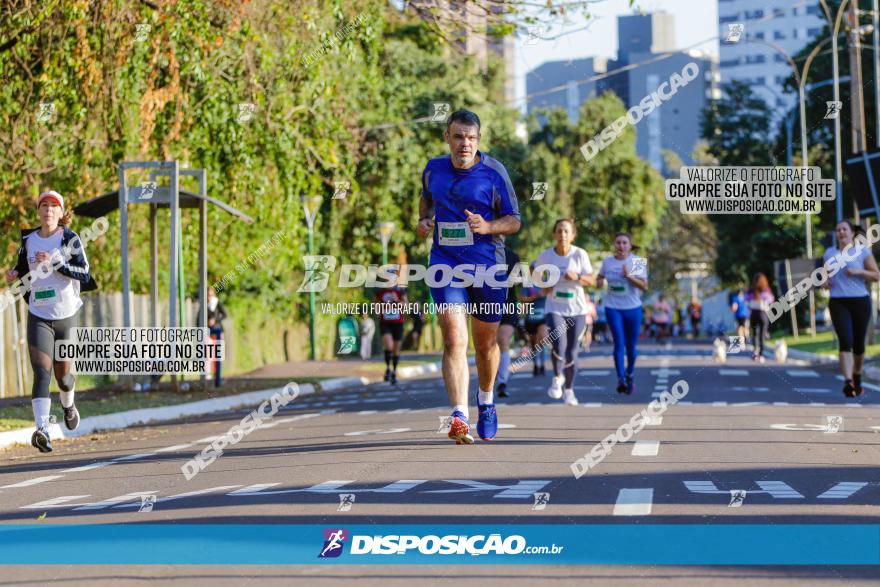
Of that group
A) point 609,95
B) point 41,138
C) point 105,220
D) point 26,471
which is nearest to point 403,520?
point 26,471

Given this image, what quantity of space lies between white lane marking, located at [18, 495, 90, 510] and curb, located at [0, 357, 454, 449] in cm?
543

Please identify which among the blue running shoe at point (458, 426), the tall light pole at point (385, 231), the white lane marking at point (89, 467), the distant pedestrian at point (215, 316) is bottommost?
the white lane marking at point (89, 467)

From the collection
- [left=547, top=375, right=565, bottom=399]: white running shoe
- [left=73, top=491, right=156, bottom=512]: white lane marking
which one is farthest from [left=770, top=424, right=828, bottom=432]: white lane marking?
[left=73, top=491, right=156, bottom=512]: white lane marking

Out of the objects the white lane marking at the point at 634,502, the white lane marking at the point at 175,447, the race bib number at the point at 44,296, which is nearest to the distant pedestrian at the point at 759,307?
the white lane marking at the point at 175,447

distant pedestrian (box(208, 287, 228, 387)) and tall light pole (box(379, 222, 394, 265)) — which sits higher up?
tall light pole (box(379, 222, 394, 265))

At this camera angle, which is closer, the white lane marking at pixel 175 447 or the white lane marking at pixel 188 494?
the white lane marking at pixel 188 494

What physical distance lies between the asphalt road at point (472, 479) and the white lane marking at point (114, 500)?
0.6 inches

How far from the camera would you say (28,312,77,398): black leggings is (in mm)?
12727

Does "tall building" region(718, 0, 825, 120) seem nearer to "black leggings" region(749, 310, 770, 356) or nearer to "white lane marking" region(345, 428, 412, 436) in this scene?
"black leggings" region(749, 310, 770, 356)

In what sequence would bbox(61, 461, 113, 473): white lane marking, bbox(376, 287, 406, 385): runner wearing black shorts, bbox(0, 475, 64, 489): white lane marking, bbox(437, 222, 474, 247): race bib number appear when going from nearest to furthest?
bbox(0, 475, 64, 489): white lane marking, bbox(437, 222, 474, 247): race bib number, bbox(61, 461, 113, 473): white lane marking, bbox(376, 287, 406, 385): runner wearing black shorts

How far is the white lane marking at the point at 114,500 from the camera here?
8.46 m

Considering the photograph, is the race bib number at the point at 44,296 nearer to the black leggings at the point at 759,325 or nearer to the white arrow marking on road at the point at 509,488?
the white arrow marking on road at the point at 509,488

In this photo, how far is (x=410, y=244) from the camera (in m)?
46.9

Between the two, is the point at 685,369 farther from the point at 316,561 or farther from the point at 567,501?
the point at 316,561
